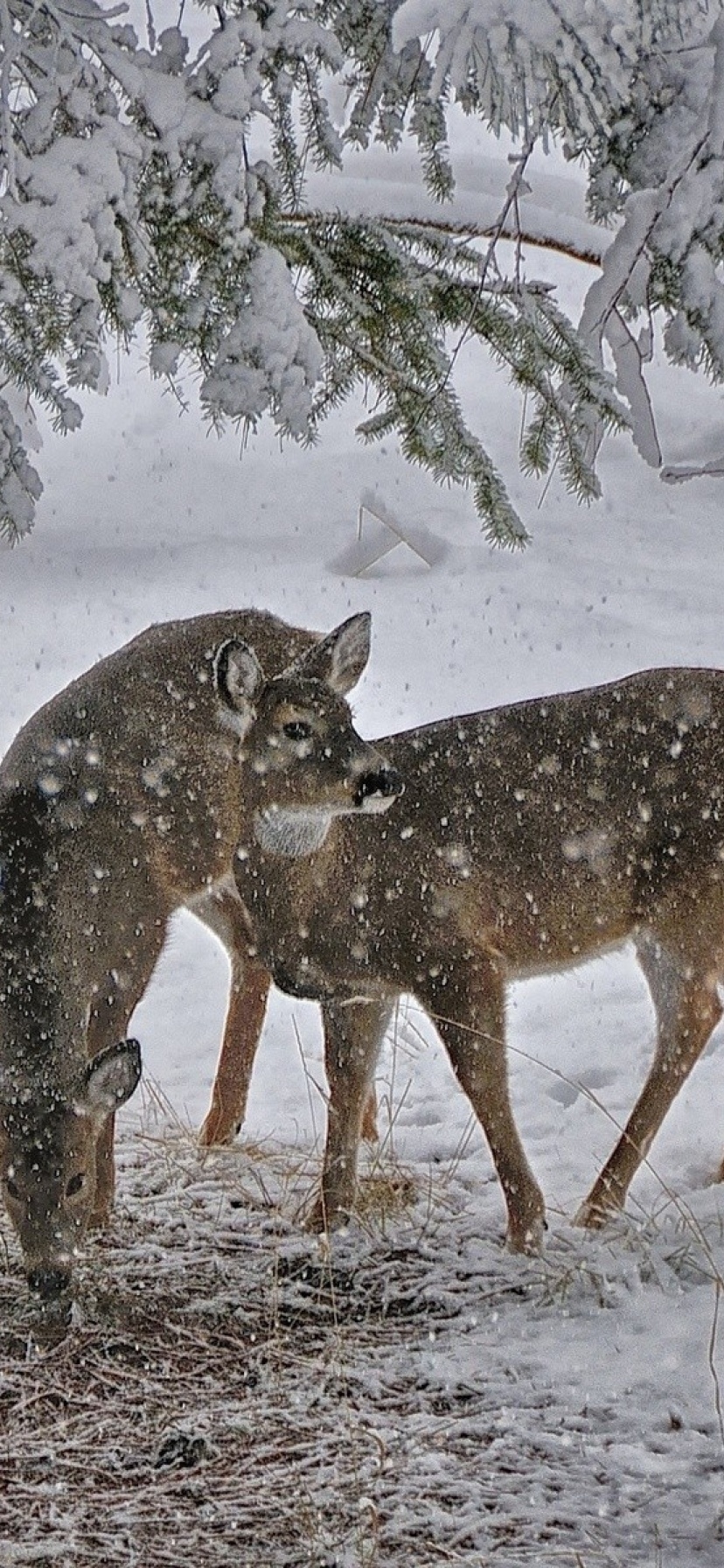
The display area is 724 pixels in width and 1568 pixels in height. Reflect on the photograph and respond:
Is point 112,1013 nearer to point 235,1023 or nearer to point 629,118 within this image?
point 235,1023

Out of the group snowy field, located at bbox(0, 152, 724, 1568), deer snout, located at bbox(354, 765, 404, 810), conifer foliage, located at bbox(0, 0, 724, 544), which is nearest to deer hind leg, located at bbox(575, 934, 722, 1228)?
snowy field, located at bbox(0, 152, 724, 1568)

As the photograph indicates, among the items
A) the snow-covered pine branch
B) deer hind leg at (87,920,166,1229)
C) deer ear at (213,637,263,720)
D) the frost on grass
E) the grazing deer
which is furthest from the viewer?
deer hind leg at (87,920,166,1229)

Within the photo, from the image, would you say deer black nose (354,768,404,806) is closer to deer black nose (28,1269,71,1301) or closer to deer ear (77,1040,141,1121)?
deer ear (77,1040,141,1121)

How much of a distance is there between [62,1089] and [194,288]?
2.45 meters

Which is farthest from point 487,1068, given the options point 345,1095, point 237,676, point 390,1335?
point 237,676

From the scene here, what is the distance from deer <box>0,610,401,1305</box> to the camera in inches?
178

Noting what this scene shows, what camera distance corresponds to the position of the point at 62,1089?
455 centimetres

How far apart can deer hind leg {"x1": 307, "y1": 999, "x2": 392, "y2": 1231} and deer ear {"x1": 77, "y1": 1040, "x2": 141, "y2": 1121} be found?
0.67 meters

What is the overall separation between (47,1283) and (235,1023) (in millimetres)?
1604

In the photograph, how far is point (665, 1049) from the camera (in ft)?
16.6

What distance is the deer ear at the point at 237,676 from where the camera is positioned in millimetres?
4754

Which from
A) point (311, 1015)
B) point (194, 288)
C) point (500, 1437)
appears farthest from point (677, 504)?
point (500, 1437)

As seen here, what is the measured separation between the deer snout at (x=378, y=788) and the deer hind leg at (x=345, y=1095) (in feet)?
2.15

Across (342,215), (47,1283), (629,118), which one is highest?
(629,118)
